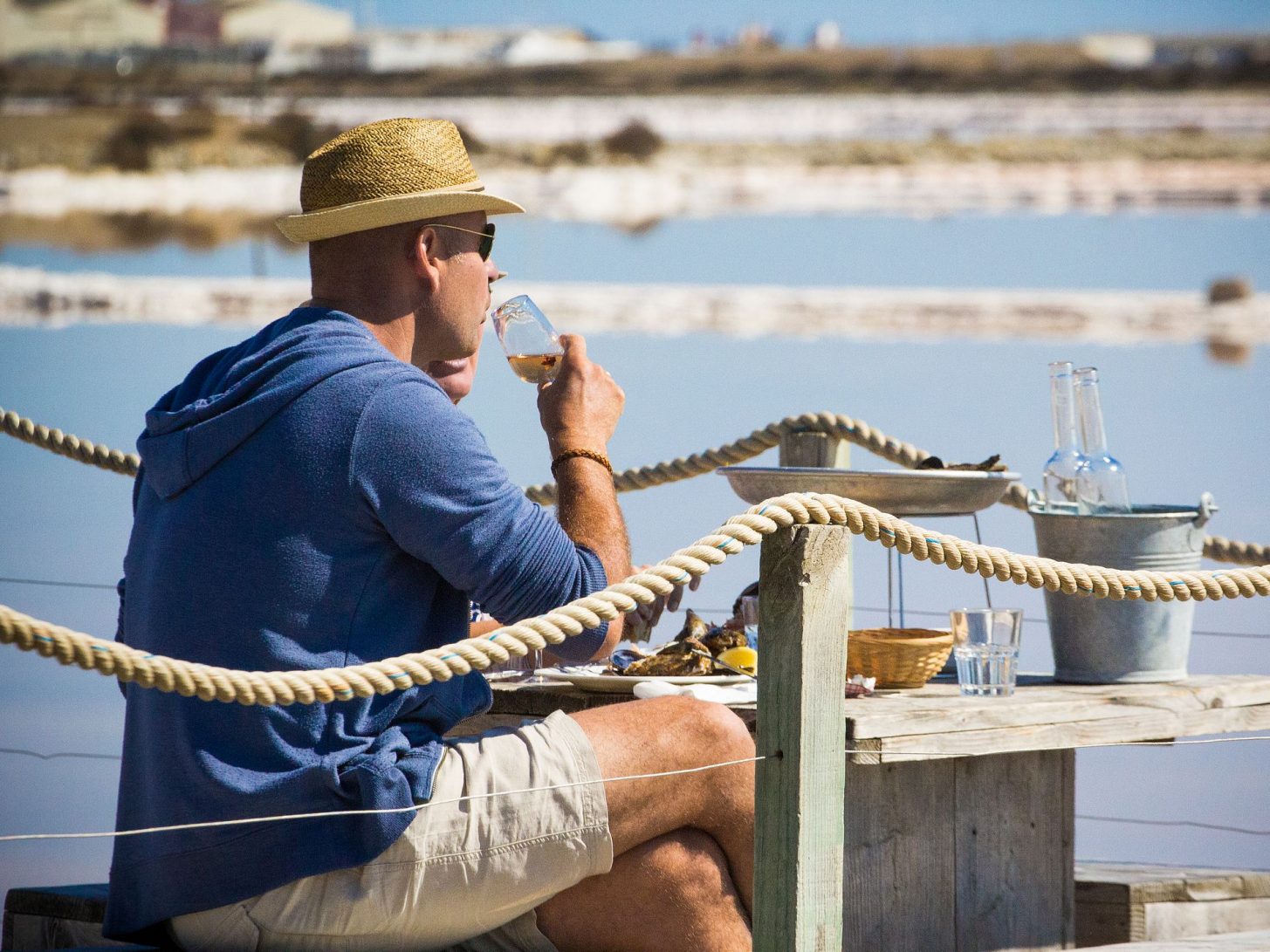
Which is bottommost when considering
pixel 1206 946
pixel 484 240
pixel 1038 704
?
pixel 1206 946

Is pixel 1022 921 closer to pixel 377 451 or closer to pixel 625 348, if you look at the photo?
pixel 377 451

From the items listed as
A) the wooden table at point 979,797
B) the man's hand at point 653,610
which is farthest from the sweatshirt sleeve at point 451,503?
the man's hand at point 653,610

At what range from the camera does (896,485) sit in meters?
2.86

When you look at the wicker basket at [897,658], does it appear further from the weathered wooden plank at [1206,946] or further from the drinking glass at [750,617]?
the weathered wooden plank at [1206,946]

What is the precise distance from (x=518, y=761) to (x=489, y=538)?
27 cm

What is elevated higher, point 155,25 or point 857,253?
point 155,25

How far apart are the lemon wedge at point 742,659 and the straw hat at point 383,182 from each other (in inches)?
33.0

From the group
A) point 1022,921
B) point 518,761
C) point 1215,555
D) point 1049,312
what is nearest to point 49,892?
point 518,761

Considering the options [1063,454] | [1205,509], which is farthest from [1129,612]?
[1063,454]

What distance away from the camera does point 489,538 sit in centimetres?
212

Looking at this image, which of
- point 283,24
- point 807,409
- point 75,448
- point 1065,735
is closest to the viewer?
point 1065,735

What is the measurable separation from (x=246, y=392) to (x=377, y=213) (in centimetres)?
32

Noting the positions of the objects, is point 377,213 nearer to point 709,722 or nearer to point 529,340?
point 529,340

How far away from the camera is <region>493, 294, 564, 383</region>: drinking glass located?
2781mm
